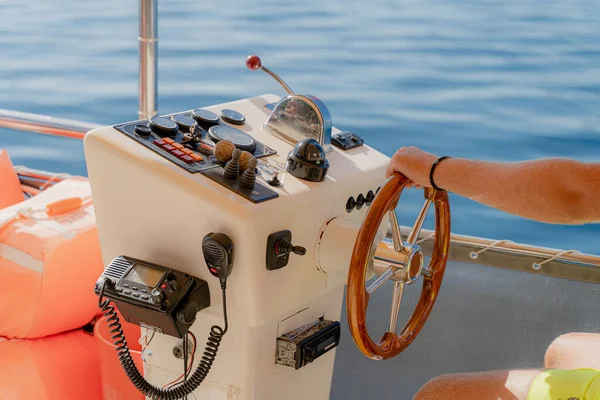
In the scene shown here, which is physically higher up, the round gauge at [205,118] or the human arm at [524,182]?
the human arm at [524,182]

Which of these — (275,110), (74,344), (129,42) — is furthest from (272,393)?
(129,42)

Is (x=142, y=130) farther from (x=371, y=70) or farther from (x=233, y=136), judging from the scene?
(x=371, y=70)

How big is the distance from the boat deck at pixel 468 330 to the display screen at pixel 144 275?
102 cm

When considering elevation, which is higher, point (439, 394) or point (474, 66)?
point (439, 394)

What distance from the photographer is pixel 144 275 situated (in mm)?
1523

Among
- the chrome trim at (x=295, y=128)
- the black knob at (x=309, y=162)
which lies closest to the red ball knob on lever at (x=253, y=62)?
the chrome trim at (x=295, y=128)

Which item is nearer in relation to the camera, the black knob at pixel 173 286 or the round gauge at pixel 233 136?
the black knob at pixel 173 286

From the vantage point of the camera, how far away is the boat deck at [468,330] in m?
2.35

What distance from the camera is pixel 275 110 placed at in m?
1.80

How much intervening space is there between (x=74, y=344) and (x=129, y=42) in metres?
5.85

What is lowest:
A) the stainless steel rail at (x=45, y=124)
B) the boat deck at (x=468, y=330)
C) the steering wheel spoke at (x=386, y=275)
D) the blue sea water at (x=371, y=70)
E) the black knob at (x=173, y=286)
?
the blue sea water at (x=371, y=70)

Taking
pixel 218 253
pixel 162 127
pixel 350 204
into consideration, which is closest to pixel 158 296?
pixel 218 253

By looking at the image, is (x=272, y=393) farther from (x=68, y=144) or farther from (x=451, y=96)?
(x=451, y=96)

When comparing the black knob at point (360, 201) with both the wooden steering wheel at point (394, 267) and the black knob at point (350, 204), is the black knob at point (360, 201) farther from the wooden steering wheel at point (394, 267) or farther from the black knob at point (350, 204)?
the wooden steering wheel at point (394, 267)
